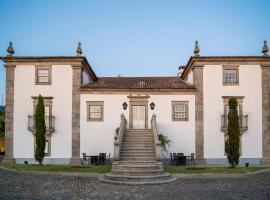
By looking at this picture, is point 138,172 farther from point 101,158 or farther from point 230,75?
point 230,75

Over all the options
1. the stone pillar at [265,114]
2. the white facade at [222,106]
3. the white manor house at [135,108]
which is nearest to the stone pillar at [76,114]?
the white manor house at [135,108]

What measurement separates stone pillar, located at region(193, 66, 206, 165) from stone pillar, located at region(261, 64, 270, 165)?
13.0 feet

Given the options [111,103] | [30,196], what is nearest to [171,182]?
[30,196]

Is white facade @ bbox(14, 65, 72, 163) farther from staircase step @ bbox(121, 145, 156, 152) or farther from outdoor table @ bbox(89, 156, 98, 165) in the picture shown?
staircase step @ bbox(121, 145, 156, 152)

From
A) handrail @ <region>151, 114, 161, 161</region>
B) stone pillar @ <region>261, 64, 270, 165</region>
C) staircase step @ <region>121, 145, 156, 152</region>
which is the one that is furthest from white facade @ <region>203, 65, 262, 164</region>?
staircase step @ <region>121, 145, 156, 152</region>

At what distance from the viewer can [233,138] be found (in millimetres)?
19906

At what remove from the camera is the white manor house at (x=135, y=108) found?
883 inches

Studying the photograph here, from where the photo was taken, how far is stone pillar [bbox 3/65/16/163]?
22.5 metres

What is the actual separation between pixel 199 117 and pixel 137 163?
715 cm

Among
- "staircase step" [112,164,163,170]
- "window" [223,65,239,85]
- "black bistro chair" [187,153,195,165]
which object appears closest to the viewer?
"staircase step" [112,164,163,170]

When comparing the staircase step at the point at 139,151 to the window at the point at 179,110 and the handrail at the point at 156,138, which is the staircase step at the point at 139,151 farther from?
the window at the point at 179,110

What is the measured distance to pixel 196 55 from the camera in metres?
22.9

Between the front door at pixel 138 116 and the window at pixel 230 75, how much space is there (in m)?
5.81

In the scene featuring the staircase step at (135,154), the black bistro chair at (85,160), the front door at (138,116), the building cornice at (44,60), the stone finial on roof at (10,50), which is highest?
the stone finial on roof at (10,50)
